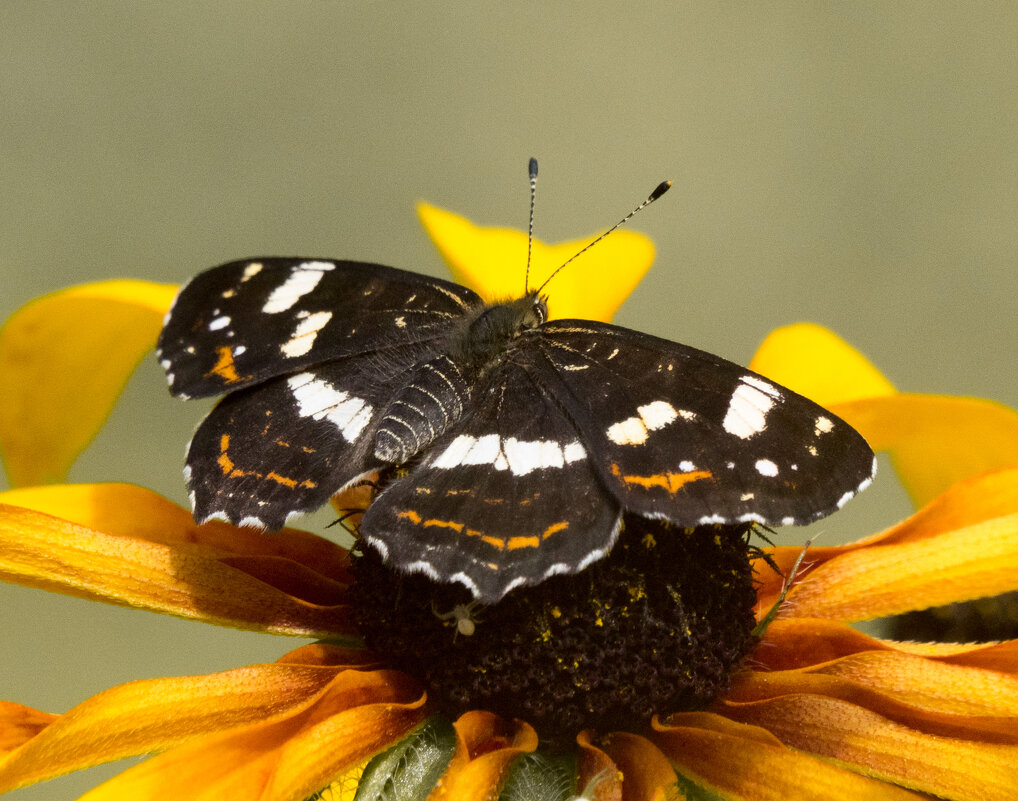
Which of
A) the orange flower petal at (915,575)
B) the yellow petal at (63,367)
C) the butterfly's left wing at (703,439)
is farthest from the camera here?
the yellow petal at (63,367)

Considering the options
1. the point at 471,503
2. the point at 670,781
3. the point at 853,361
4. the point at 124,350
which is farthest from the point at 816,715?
the point at 124,350

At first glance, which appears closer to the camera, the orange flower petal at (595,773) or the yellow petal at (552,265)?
the orange flower petal at (595,773)

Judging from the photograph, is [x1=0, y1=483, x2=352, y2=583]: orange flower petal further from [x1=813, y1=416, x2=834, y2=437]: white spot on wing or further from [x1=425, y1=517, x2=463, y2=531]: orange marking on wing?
[x1=813, y1=416, x2=834, y2=437]: white spot on wing

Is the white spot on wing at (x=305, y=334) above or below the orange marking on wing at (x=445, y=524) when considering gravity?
above

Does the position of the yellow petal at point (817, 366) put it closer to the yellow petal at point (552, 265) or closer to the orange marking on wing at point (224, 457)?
the yellow petal at point (552, 265)

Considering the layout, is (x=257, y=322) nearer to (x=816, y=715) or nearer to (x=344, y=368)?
(x=344, y=368)

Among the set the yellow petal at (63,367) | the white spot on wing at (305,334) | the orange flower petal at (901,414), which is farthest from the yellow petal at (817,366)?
the yellow petal at (63,367)

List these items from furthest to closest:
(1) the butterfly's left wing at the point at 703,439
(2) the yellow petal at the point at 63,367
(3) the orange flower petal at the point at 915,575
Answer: (2) the yellow petal at the point at 63,367 < (3) the orange flower petal at the point at 915,575 < (1) the butterfly's left wing at the point at 703,439

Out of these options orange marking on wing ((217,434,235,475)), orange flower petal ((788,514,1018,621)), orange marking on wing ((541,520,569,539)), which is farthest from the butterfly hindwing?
orange flower petal ((788,514,1018,621))
